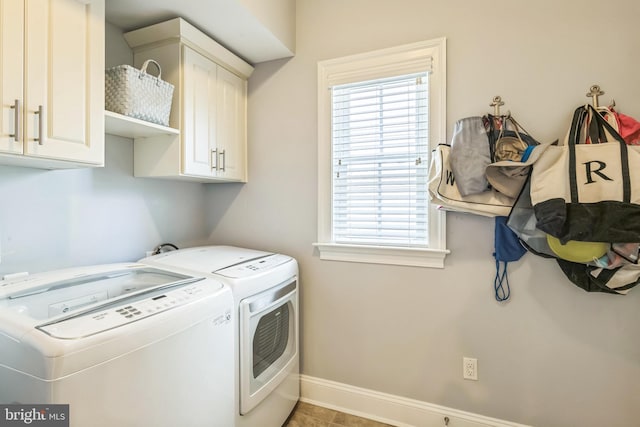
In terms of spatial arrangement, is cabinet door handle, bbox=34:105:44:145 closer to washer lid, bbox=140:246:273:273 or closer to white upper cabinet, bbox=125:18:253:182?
white upper cabinet, bbox=125:18:253:182

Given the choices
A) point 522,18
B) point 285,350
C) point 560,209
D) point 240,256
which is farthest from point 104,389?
point 522,18

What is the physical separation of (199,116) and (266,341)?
1347 mm

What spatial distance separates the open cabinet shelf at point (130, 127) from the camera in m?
1.42

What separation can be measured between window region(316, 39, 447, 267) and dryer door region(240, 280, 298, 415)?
0.45m

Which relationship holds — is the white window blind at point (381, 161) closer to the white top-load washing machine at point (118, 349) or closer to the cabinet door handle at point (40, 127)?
the white top-load washing machine at point (118, 349)

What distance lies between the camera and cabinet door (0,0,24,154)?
103cm

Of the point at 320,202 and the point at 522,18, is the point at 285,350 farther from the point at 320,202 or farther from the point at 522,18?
the point at 522,18

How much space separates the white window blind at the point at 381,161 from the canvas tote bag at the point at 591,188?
0.60 meters

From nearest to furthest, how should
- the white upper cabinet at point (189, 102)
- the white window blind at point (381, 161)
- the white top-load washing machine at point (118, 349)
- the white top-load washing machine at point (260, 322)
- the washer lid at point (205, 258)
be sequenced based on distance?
1. the white top-load washing machine at point (118, 349)
2. the white top-load washing machine at point (260, 322)
3. the washer lid at point (205, 258)
4. the white upper cabinet at point (189, 102)
5. the white window blind at point (381, 161)

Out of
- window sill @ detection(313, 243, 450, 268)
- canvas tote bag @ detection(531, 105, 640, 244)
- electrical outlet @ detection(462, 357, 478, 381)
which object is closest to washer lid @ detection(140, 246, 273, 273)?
window sill @ detection(313, 243, 450, 268)

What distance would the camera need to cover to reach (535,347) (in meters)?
1.63

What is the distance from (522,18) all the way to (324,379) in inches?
94.4

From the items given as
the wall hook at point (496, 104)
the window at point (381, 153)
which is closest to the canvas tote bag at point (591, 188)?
the wall hook at point (496, 104)

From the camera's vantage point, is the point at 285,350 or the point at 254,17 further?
the point at 285,350
